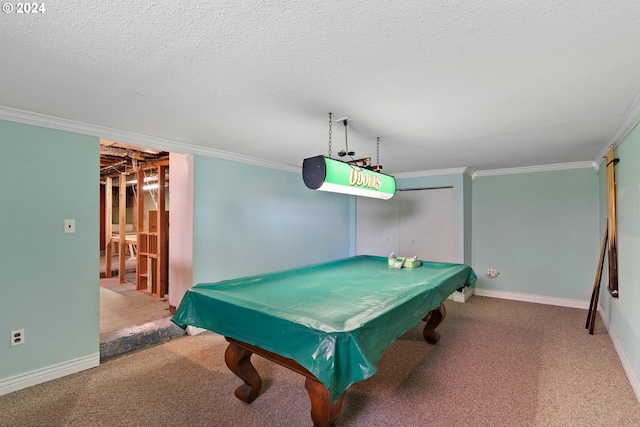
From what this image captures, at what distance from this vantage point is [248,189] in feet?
13.2

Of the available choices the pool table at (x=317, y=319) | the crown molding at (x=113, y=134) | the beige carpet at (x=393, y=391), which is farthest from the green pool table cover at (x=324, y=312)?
the crown molding at (x=113, y=134)

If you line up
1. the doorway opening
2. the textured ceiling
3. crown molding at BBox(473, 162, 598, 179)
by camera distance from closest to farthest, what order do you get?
1. the textured ceiling
2. the doorway opening
3. crown molding at BBox(473, 162, 598, 179)

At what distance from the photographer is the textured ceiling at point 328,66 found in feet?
3.99

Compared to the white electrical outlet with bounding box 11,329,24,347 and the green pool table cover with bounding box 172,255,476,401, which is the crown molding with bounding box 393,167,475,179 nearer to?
the green pool table cover with bounding box 172,255,476,401

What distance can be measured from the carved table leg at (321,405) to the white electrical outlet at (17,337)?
2.32 m

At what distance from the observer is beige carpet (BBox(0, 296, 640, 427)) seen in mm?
1947

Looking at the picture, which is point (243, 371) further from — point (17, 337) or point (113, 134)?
point (113, 134)

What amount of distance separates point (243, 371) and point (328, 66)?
2.08 metres

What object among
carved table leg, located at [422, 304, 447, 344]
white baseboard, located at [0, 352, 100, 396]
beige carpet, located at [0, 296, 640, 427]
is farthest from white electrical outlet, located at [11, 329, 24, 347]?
carved table leg, located at [422, 304, 447, 344]

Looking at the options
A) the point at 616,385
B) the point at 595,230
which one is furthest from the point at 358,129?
the point at 595,230

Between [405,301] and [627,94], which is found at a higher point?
[627,94]

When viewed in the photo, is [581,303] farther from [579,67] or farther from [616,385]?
[579,67]

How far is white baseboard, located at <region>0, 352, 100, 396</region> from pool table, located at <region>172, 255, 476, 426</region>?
1.30 metres

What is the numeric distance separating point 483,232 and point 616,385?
9.45 ft
